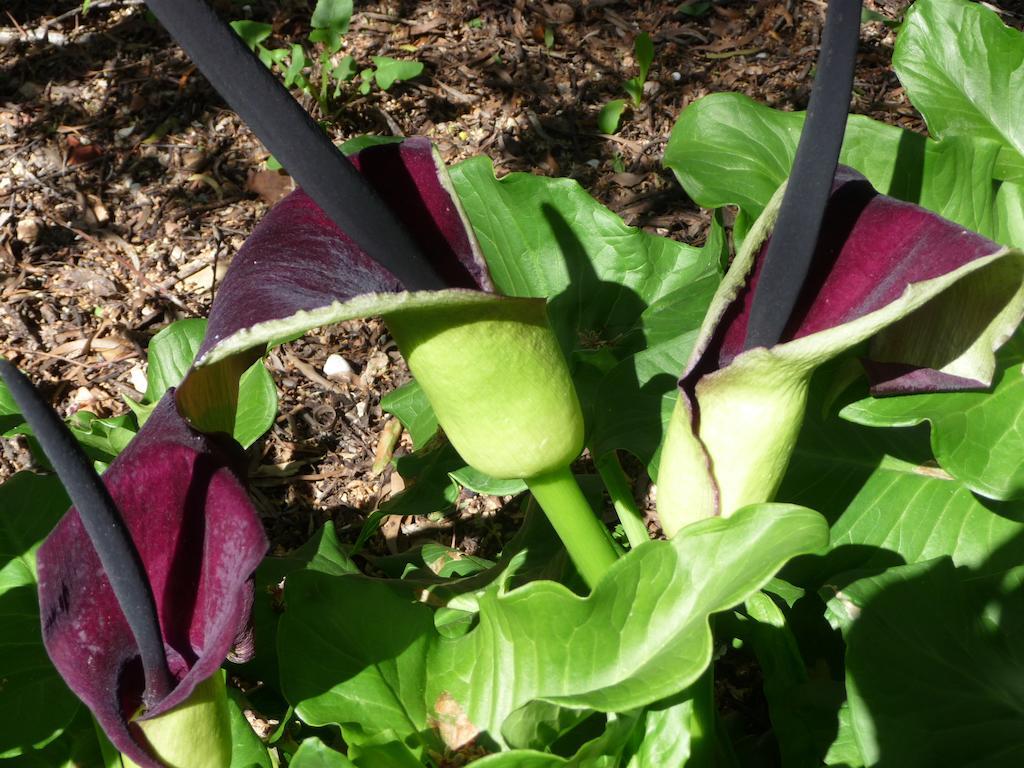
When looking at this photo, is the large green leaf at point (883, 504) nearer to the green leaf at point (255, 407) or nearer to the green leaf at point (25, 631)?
the green leaf at point (255, 407)

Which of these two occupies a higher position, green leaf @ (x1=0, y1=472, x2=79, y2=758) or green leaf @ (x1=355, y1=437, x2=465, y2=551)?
green leaf @ (x1=0, y1=472, x2=79, y2=758)

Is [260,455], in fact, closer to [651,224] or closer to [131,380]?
[131,380]

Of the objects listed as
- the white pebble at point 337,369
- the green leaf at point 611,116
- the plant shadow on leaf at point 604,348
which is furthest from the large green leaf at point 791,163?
the green leaf at point 611,116

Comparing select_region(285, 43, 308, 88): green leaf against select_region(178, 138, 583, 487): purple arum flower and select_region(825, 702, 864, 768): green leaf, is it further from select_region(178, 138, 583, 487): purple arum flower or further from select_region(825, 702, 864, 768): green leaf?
select_region(825, 702, 864, 768): green leaf

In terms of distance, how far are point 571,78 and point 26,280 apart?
3.80ft

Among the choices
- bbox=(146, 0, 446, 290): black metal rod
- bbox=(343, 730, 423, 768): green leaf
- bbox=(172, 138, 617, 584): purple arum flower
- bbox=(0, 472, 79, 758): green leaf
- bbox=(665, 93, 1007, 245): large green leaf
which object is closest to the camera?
bbox=(146, 0, 446, 290): black metal rod

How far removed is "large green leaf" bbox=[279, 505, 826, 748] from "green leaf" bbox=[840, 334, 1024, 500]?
0.30 meters

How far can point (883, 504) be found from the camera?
41.8 inches

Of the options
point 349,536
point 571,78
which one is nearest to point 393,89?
point 571,78

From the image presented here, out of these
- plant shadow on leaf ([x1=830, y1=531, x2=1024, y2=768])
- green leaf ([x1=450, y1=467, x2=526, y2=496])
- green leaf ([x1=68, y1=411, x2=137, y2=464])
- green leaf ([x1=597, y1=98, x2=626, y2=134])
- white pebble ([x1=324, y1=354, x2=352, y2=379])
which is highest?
green leaf ([x1=68, y1=411, x2=137, y2=464])

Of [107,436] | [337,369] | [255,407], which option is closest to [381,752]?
[255,407]

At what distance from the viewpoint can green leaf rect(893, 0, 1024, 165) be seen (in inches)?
44.8

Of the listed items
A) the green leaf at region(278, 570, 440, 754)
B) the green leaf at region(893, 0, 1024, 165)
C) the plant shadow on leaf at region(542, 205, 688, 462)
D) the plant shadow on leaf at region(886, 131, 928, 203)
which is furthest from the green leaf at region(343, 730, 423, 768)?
the green leaf at region(893, 0, 1024, 165)

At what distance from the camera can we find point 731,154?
3.56 feet
